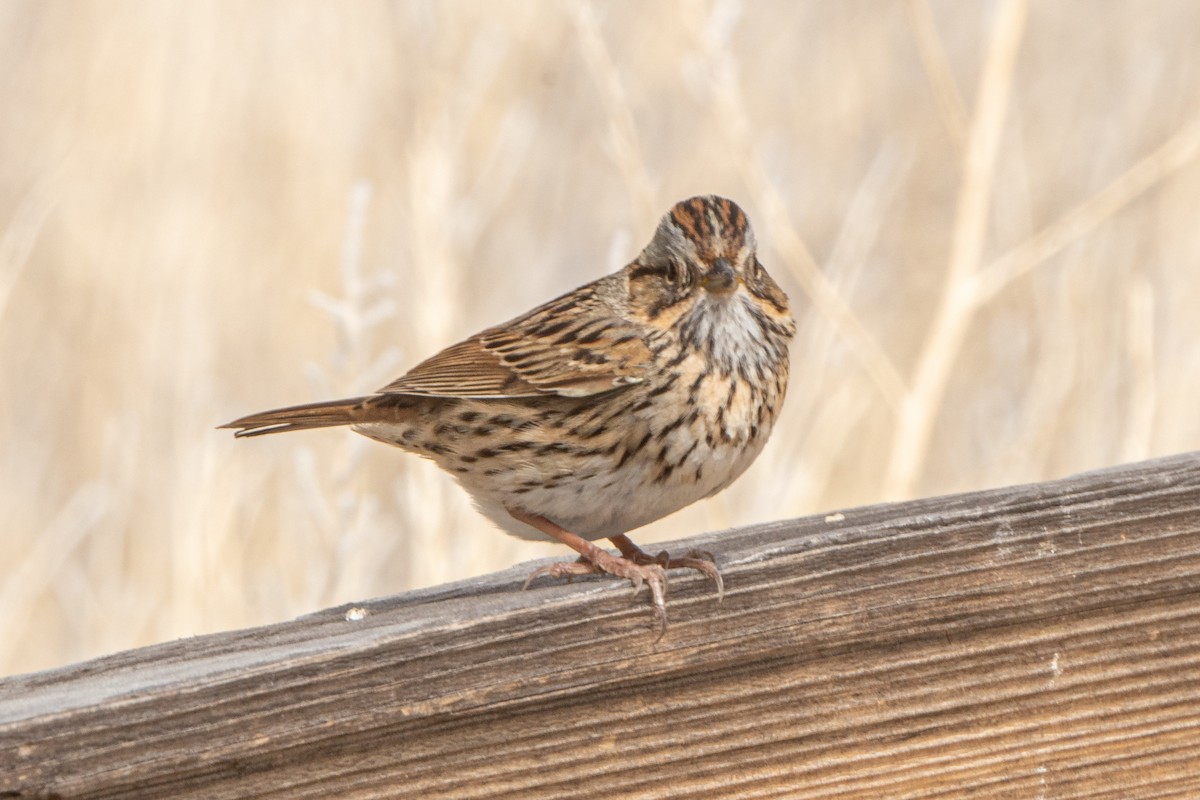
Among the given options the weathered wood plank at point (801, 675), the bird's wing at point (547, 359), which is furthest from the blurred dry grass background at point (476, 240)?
the weathered wood plank at point (801, 675)

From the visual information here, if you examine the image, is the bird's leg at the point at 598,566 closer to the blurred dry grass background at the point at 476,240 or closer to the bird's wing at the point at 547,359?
the bird's wing at the point at 547,359

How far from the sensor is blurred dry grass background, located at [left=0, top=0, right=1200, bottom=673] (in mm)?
4273

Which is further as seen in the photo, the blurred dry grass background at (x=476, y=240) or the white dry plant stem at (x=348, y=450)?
the blurred dry grass background at (x=476, y=240)

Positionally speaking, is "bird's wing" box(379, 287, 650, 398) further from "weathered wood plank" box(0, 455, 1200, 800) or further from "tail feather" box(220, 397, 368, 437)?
"weathered wood plank" box(0, 455, 1200, 800)

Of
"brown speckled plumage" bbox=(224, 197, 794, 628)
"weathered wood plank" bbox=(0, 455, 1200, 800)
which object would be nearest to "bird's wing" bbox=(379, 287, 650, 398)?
"brown speckled plumage" bbox=(224, 197, 794, 628)

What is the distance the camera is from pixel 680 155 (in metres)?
5.93

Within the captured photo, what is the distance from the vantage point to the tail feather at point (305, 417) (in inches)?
126

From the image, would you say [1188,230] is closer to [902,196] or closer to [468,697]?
[902,196]

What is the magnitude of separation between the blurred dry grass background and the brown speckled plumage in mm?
829

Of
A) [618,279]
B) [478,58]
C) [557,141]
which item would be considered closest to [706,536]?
[618,279]

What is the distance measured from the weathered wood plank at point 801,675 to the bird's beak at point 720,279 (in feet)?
3.95

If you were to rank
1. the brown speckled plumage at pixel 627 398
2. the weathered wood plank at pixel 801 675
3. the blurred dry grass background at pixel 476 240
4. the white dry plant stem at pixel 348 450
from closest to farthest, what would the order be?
the weathered wood plank at pixel 801 675 → the brown speckled plumage at pixel 627 398 → the white dry plant stem at pixel 348 450 → the blurred dry grass background at pixel 476 240

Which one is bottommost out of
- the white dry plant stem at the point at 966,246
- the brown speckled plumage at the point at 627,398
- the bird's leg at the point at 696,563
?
the bird's leg at the point at 696,563

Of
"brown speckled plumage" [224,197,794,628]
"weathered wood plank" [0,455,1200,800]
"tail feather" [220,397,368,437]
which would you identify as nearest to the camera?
"weathered wood plank" [0,455,1200,800]
